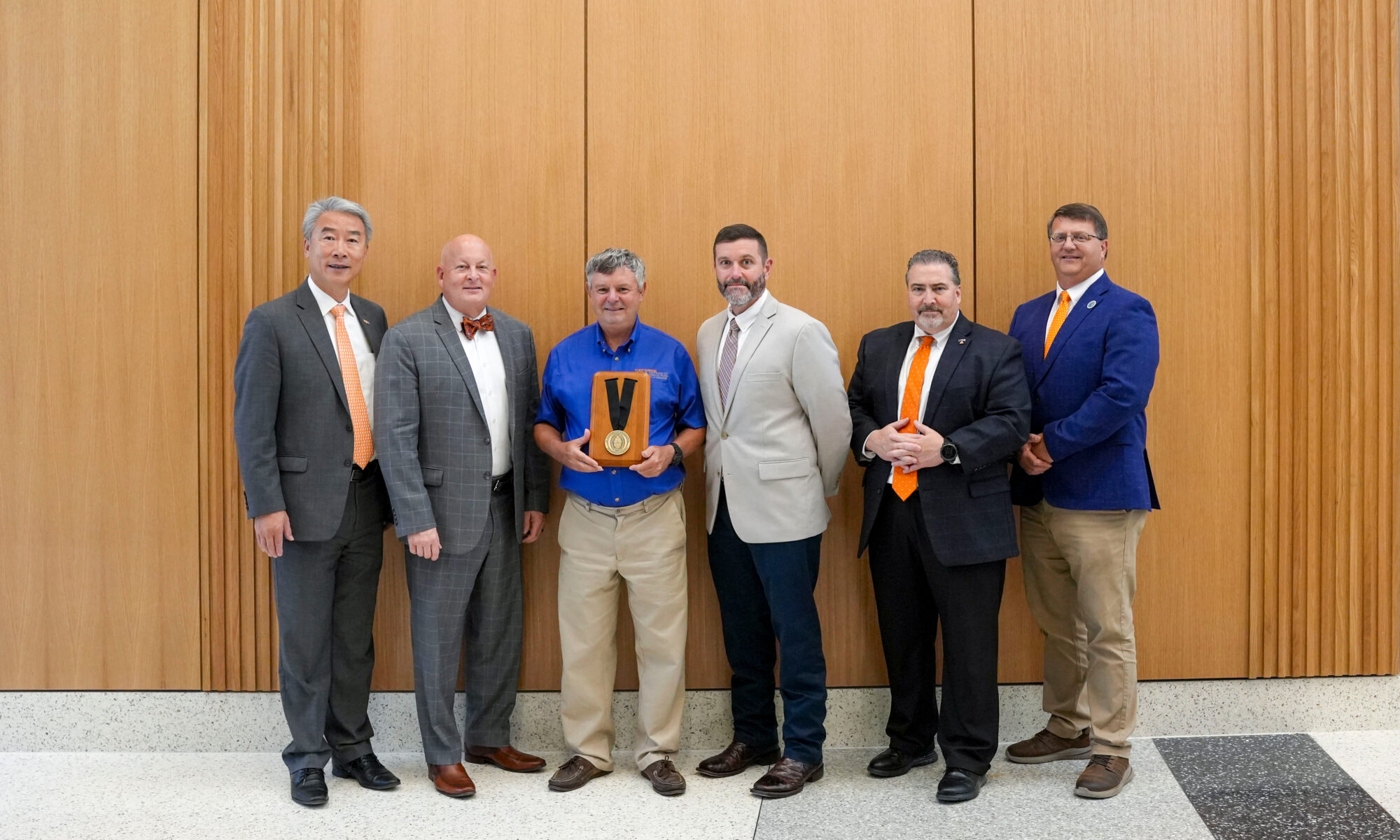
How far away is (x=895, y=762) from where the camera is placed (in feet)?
10.8

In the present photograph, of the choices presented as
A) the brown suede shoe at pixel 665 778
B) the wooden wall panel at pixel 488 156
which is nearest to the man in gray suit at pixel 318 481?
the wooden wall panel at pixel 488 156

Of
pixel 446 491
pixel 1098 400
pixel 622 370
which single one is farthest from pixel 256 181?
pixel 1098 400

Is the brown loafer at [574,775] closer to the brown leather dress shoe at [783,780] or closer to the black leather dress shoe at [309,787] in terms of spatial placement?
the brown leather dress shoe at [783,780]

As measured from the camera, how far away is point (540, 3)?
3.63m

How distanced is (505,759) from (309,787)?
673 millimetres

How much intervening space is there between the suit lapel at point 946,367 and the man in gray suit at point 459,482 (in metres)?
1.45

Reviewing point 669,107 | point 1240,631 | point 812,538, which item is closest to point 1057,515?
point 812,538

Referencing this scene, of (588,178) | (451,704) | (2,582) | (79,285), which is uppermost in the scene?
(588,178)

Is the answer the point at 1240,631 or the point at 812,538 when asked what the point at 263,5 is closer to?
the point at 812,538

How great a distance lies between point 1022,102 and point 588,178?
1.76 metres

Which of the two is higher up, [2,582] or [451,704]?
[2,582]

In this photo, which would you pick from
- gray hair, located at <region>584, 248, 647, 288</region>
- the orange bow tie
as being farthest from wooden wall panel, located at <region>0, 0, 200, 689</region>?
gray hair, located at <region>584, 248, 647, 288</region>

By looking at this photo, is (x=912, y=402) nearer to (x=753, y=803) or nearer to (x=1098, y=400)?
(x=1098, y=400)

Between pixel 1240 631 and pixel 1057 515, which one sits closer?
pixel 1057 515
